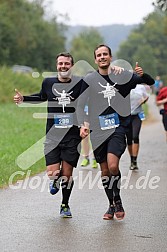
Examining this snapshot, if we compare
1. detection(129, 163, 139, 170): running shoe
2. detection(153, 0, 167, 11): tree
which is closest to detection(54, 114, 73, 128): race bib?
detection(129, 163, 139, 170): running shoe

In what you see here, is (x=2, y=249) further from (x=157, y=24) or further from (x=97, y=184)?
(x=157, y=24)

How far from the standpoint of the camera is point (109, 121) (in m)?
8.05

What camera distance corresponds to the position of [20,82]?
4197cm

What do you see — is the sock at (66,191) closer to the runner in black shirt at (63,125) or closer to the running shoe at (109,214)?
the runner in black shirt at (63,125)

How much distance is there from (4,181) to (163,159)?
5.38 meters

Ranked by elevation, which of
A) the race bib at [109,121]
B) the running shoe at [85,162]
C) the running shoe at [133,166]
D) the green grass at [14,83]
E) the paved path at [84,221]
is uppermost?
the green grass at [14,83]

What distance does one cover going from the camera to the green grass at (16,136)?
40.8ft

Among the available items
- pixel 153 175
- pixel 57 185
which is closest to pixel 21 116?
pixel 153 175

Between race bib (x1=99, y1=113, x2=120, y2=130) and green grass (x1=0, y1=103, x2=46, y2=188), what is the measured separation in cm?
313

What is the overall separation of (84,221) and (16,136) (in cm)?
1063

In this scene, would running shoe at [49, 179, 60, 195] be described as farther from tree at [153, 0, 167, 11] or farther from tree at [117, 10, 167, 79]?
tree at [117, 10, 167, 79]

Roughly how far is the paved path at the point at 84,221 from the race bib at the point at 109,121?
3.94 feet

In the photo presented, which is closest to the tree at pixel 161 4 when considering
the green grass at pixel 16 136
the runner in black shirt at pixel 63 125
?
the green grass at pixel 16 136

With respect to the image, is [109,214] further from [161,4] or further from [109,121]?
[161,4]
